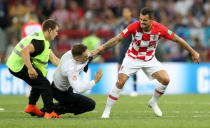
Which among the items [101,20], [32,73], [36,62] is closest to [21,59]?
[36,62]

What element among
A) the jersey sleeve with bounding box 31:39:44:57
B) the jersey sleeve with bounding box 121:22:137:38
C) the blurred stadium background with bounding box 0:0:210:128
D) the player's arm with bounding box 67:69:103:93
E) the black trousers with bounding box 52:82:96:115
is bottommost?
the blurred stadium background with bounding box 0:0:210:128

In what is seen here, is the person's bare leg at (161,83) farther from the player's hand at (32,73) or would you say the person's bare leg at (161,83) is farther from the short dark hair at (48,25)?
the player's hand at (32,73)

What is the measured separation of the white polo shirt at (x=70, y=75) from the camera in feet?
27.7

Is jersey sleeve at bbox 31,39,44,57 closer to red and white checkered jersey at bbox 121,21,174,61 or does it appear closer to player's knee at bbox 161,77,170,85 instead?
red and white checkered jersey at bbox 121,21,174,61

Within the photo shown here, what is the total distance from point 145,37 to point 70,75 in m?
1.60

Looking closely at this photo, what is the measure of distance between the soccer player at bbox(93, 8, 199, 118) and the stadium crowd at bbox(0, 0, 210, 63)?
27.0ft

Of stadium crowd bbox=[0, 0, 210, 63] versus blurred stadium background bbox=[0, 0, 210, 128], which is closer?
blurred stadium background bbox=[0, 0, 210, 128]

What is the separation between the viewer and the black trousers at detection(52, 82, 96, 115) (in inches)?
361

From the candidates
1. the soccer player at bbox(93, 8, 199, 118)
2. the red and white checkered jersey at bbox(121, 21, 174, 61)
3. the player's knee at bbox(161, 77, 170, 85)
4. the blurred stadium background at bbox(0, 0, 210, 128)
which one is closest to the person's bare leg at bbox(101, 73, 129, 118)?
the soccer player at bbox(93, 8, 199, 118)

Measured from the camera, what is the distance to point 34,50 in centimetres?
886

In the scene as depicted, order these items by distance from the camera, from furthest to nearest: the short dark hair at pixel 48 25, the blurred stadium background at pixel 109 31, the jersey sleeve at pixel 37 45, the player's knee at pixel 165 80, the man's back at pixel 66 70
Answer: the blurred stadium background at pixel 109 31 < the player's knee at pixel 165 80 < the short dark hair at pixel 48 25 < the jersey sleeve at pixel 37 45 < the man's back at pixel 66 70

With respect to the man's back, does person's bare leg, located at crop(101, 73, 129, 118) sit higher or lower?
lower

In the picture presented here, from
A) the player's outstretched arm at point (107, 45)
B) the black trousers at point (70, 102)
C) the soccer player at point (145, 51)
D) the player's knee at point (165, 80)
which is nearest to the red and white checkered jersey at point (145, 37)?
the soccer player at point (145, 51)

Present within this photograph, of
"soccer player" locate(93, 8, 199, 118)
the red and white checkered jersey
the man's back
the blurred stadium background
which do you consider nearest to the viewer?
the man's back
